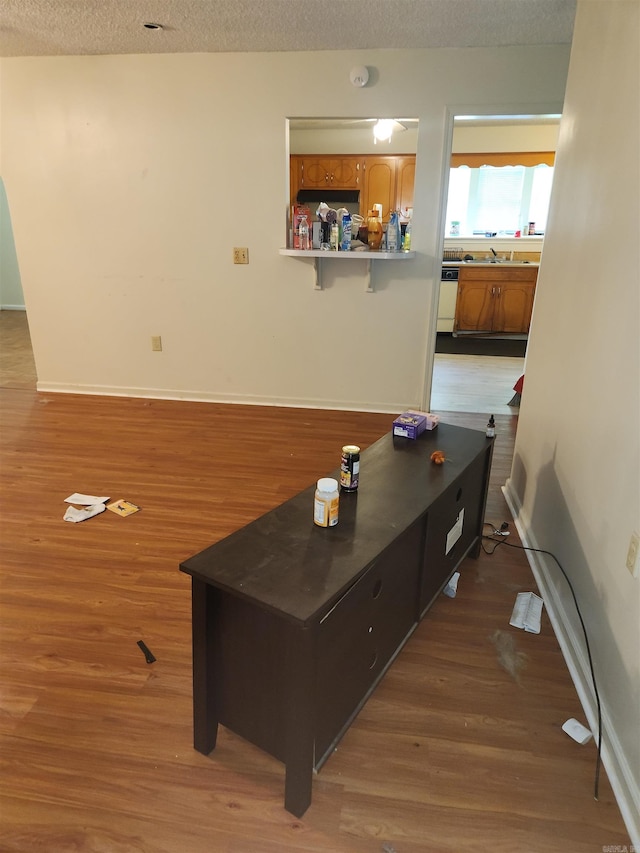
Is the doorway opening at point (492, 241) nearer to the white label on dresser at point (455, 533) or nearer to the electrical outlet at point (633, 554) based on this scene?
the white label on dresser at point (455, 533)

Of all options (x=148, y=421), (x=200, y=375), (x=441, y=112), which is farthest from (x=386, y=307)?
(x=148, y=421)

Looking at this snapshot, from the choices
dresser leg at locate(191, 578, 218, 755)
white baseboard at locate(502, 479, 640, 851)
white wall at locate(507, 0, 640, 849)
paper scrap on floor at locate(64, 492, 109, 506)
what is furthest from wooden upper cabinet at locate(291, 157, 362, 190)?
dresser leg at locate(191, 578, 218, 755)

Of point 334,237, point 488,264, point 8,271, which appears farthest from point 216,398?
point 8,271

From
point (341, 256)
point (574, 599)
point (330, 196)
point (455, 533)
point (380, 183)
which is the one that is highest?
point (380, 183)

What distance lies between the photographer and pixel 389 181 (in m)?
6.56

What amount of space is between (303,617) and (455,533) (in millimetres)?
1013

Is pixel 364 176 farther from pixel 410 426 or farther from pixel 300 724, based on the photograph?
pixel 300 724

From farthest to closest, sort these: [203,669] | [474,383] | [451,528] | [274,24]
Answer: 1. [474,383]
2. [274,24]
3. [451,528]
4. [203,669]

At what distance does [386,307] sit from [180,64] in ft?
6.92

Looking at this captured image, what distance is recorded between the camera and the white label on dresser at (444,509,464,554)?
6.23 ft

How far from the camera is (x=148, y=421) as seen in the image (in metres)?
3.86

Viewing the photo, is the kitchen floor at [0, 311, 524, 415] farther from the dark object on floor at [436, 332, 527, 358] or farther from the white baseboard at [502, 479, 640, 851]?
the white baseboard at [502, 479, 640, 851]

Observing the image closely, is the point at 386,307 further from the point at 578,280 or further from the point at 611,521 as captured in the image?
the point at 611,521

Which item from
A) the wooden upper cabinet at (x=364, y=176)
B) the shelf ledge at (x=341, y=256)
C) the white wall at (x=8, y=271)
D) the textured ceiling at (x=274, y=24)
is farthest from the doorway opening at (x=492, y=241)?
the white wall at (x=8, y=271)
